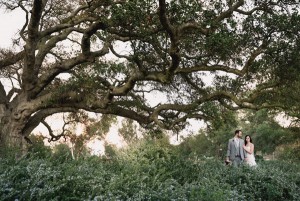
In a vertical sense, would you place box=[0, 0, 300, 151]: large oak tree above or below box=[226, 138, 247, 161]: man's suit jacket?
above

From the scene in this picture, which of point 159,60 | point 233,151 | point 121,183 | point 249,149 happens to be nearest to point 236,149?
point 233,151

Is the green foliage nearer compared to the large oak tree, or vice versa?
the green foliage

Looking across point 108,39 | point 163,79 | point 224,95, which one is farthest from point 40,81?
point 224,95

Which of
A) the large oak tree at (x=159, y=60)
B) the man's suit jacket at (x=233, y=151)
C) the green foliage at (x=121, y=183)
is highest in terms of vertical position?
the large oak tree at (x=159, y=60)

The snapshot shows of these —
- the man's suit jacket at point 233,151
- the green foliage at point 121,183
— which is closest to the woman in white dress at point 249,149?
the man's suit jacket at point 233,151

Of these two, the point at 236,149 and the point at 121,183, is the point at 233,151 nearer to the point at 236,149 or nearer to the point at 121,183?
the point at 236,149

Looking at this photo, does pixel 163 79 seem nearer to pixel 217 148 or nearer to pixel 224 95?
pixel 224 95

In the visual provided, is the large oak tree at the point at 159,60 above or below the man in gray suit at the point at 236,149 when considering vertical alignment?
above

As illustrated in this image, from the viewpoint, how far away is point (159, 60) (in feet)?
39.4

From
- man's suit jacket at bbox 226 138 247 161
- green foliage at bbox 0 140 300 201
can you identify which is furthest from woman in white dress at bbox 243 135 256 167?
green foliage at bbox 0 140 300 201

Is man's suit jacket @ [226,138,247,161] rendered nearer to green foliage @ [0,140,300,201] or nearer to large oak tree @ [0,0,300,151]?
large oak tree @ [0,0,300,151]

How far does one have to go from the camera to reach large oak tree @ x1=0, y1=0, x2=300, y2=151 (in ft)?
31.4

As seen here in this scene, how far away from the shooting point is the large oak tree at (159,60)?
9.58 metres

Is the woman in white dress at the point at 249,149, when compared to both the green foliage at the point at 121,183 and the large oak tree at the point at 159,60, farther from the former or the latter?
the green foliage at the point at 121,183
